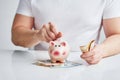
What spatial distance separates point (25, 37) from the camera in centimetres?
138

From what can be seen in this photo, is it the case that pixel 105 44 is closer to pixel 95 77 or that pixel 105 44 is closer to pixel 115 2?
pixel 115 2

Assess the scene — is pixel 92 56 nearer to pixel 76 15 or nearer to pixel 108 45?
pixel 108 45

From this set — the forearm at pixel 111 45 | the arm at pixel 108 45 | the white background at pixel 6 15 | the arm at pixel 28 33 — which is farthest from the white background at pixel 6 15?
the forearm at pixel 111 45

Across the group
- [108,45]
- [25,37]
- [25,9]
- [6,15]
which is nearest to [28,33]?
[25,37]

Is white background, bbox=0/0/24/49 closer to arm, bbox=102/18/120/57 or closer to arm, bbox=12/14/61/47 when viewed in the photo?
arm, bbox=12/14/61/47

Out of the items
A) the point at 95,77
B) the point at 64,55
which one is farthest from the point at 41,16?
the point at 95,77

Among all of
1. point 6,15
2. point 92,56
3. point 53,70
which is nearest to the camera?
point 53,70

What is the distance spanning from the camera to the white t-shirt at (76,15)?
1468mm

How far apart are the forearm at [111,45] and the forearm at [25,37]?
0.89 ft

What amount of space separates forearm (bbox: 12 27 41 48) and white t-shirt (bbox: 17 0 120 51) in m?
0.12

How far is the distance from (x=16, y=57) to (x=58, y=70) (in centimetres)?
30

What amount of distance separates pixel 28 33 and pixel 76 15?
0.26 m

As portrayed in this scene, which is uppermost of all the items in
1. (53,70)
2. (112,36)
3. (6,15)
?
(53,70)

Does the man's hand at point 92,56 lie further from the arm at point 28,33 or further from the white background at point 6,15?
the white background at point 6,15
